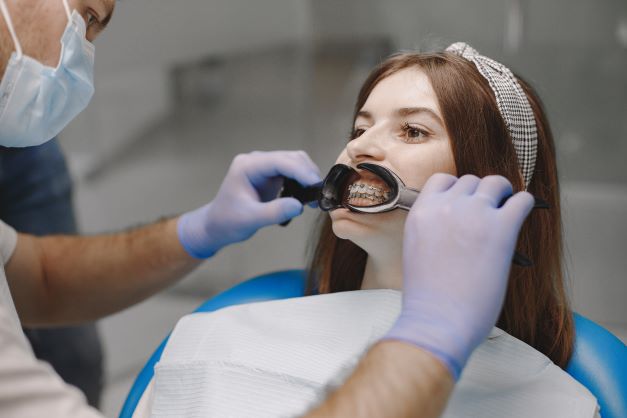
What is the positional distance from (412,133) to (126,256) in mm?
746

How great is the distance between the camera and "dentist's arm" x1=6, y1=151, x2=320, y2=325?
1408 mm

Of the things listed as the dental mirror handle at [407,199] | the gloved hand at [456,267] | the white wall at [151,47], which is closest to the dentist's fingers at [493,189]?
the gloved hand at [456,267]

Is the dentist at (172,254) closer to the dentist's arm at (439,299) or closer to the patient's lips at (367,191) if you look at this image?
the dentist's arm at (439,299)

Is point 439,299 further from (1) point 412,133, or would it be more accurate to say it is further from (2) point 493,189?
(1) point 412,133

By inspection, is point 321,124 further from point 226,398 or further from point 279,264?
point 226,398

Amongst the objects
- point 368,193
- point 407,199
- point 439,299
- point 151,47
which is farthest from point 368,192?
point 151,47

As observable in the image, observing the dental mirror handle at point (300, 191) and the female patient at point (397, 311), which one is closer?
the female patient at point (397, 311)

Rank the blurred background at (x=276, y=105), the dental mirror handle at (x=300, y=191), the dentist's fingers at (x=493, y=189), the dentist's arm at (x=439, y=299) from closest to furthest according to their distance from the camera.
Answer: the dentist's arm at (x=439, y=299) → the dentist's fingers at (x=493, y=189) → the dental mirror handle at (x=300, y=191) → the blurred background at (x=276, y=105)

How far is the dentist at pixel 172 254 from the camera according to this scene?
820 millimetres

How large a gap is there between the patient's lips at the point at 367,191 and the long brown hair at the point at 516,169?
0.45ft

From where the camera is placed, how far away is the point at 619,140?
1.92 meters

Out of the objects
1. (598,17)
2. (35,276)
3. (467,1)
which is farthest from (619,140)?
(35,276)

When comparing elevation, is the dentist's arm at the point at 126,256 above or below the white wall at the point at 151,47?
below

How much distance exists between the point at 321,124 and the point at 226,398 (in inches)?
64.3
